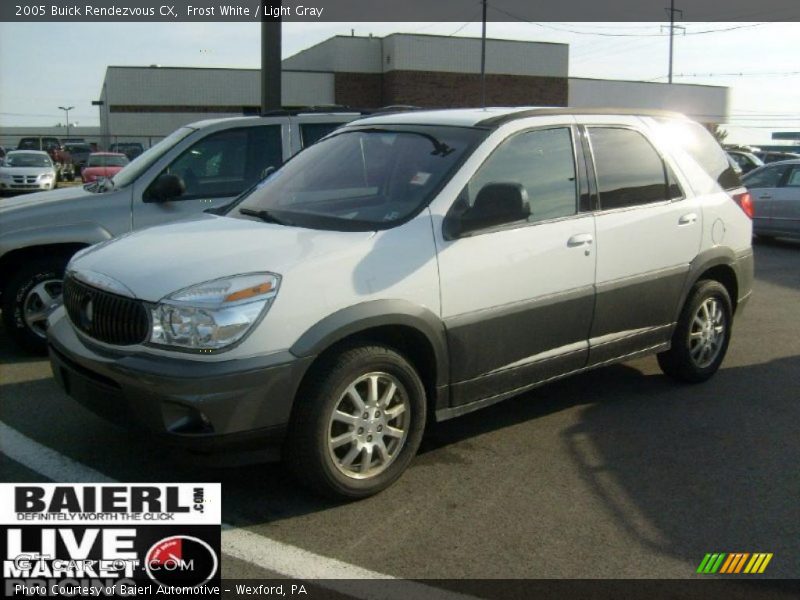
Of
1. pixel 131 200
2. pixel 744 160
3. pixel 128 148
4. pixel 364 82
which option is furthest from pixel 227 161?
pixel 364 82

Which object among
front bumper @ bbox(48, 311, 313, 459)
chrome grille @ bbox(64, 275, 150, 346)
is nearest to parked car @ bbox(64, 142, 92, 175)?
chrome grille @ bbox(64, 275, 150, 346)

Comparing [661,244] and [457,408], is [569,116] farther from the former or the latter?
[457,408]

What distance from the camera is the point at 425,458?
16.0 ft

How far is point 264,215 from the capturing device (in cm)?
499

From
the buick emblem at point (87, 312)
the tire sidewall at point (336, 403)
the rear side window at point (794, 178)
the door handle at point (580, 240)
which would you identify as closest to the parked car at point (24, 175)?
the rear side window at point (794, 178)

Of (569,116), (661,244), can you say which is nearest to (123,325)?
(569,116)

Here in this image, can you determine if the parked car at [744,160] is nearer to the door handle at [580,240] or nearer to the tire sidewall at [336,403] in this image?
the door handle at [580,240]

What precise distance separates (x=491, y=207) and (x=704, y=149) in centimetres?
252

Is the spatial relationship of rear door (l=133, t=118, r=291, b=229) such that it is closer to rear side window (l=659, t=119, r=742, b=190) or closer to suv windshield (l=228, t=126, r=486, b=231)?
suv windshield (l=228, t=126, r=486, b=231)

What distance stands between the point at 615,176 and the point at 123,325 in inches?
123

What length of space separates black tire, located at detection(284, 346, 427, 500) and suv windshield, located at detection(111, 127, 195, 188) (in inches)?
151

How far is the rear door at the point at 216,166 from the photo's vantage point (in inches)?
283

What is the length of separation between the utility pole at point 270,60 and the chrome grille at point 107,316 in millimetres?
6492

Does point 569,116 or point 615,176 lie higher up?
point 569,116
